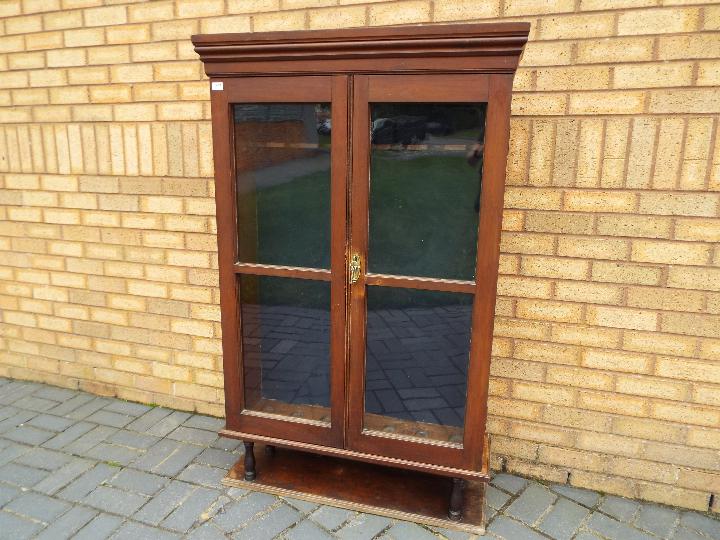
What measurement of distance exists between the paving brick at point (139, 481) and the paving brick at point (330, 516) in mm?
878

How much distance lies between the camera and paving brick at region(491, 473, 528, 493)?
292 cm

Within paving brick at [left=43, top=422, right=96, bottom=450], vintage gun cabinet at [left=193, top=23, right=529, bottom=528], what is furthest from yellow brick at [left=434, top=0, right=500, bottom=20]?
paving brick at [left=43, top=422, right=96, bottom=450]

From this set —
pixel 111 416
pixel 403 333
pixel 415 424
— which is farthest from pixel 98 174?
pixel 415 424

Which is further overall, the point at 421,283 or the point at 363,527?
the point at 363,527

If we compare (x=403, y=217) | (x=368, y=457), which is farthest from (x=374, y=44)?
(x=368, y=457)

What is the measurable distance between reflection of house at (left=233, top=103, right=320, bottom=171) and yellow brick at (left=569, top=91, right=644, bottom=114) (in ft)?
4.08

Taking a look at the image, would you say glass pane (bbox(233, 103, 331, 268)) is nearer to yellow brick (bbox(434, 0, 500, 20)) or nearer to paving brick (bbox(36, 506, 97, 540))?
yellow brick (bbox(434, 0, 500, 20))

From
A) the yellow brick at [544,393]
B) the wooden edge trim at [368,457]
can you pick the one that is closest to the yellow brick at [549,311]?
the yellow brick at [544,393]

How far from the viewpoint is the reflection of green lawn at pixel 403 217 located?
7.63 feet

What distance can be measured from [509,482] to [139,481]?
6.58 feet

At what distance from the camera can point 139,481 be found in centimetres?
292

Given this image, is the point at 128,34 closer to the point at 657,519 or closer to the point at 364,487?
the point at 364,487

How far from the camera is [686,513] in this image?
2742mm

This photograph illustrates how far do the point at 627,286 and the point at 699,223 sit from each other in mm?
422
